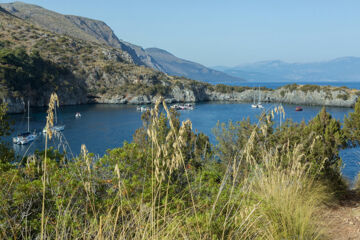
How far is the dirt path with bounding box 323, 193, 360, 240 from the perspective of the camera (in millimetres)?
4645

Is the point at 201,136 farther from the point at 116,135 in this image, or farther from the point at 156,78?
the point at 156,78

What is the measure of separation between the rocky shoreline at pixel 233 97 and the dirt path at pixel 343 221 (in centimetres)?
6045

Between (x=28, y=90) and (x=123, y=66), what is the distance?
1665 inches

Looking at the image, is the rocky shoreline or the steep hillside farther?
the rocky shoreline

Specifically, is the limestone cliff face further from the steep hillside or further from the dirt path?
the dirt path

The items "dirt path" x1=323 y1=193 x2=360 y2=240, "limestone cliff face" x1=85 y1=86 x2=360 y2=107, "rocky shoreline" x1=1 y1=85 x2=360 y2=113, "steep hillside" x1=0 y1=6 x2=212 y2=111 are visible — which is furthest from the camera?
"limestone cliff face" x1=85 y1=86 x2=360 y2=107

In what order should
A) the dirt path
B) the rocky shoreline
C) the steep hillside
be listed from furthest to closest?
the rocky shoreline → the steep hillside → the dirt path

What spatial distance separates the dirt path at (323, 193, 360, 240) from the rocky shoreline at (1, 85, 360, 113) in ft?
198

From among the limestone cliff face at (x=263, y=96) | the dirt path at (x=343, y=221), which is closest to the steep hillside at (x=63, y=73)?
the limestone cliff face at (x=263, y=96)

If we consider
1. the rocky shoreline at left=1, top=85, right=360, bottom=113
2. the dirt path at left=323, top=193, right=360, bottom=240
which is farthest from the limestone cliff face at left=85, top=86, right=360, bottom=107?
the dirt path at left=323, top=193, right=360, bottom=240

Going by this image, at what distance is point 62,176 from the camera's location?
419 centimetres

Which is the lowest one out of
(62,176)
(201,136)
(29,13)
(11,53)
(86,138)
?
(86,138)

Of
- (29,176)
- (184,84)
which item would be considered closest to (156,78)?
(184,84)

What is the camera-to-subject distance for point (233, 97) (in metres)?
99.2
